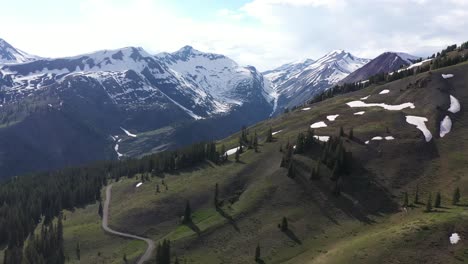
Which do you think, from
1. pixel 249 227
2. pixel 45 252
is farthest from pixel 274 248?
pixel 45 252

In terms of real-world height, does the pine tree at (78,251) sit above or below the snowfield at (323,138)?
below

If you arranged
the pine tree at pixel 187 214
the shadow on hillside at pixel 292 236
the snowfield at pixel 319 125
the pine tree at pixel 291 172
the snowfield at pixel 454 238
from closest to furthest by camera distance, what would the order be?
the snowfield at pixel 454 238 < the shadow on hillside at pixel 292 236 < the pine tree at pixel 187 214 < the pine tree at pixel 291 172 < the snowfield at pixel 319 125

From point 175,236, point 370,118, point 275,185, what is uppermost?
point 370,118

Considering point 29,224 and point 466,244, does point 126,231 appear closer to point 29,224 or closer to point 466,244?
point 29,224

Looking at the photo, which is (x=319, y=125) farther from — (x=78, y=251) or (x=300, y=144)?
(x=78, y=251)

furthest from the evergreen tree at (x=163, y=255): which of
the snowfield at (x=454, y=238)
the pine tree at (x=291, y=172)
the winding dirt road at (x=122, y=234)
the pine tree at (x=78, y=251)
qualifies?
the snowfield at (x=454, y=238)

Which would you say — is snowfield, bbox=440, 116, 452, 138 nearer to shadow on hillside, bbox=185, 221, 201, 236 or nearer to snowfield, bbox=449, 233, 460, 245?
snowfield, bbox=449, 233, 460, 245

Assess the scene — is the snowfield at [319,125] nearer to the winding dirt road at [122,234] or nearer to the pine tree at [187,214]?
the pine tree at [187,214]

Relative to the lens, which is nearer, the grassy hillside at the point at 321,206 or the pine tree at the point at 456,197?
the grassy hillside at the point at 321,206
